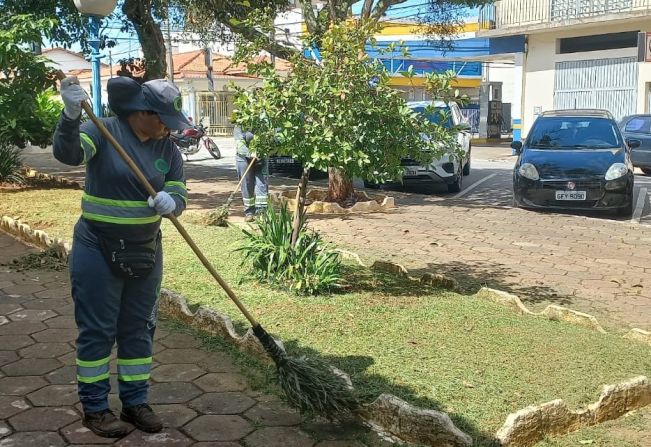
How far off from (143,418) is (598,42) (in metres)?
23.0

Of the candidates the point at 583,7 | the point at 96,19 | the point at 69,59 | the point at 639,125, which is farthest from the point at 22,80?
the point at 69,59

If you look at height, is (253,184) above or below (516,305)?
above

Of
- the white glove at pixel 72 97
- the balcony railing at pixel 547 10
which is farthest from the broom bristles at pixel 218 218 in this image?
the balcony railing at pixel 547 10

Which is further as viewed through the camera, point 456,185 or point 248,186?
point 456,185

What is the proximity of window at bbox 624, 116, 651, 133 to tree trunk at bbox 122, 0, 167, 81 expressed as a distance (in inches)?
447

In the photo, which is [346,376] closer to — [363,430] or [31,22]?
[363,430]

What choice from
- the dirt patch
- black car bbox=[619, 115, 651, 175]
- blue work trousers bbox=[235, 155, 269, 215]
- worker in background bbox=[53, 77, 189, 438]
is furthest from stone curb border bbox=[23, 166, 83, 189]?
black car bbox=[619, 115, 651, 175]

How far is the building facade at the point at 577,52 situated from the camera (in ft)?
71.8

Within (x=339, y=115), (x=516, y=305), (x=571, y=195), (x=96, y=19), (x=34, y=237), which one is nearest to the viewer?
(x=339, y=115)

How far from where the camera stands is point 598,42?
75.6 feet

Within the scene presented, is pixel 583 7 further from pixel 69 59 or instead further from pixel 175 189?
pixel 69 59

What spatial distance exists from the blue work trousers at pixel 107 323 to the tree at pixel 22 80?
23.5 ft

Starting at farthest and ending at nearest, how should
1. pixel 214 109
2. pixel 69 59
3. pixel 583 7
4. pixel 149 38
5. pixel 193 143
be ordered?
pixel 69 59, pixel 214 109, pixel 583 7, pixel 193 143, pixel 149 38

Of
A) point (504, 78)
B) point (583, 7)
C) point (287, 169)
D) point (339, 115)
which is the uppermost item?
point (583, 7)
